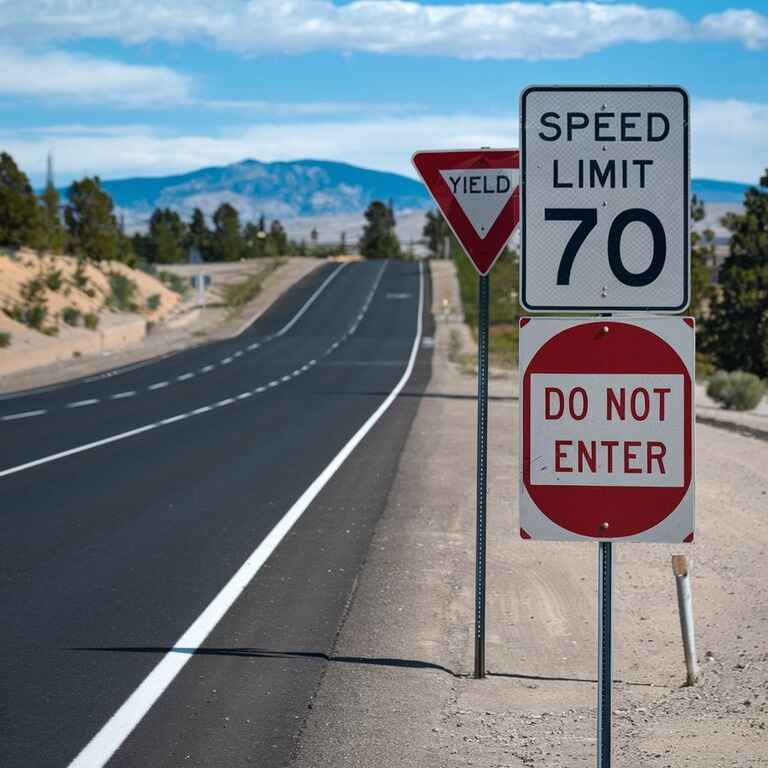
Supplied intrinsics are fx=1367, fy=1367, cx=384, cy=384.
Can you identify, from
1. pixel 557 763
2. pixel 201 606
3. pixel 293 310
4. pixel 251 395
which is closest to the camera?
pixel 557 763

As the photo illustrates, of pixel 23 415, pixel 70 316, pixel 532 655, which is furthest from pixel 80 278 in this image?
pixel 532 655

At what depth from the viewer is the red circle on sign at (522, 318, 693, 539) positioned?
193 inches

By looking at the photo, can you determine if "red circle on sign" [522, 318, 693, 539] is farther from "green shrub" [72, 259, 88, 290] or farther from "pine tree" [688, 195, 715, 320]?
"green shrub" [72, 259, 88, 290]

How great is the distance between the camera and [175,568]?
1049cm

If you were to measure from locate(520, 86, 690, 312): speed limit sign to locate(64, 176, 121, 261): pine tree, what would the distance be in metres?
66.3

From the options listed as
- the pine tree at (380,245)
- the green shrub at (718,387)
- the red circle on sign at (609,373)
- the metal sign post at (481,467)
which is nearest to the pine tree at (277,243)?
the pine tree at (380,245)

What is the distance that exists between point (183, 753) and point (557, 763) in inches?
66.1

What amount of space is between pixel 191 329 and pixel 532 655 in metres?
60.3

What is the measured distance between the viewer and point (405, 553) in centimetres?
1141

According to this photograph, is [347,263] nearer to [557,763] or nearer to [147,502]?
[147,502]

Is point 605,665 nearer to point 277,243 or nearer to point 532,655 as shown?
point 532,655

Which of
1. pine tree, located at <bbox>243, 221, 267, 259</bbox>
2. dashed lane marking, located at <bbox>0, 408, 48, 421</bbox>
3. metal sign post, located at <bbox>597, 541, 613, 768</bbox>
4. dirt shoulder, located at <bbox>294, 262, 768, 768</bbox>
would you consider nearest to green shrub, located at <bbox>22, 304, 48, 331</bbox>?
dashed lane marking, located at <bbox>0, 408, 48, 421</bbox>

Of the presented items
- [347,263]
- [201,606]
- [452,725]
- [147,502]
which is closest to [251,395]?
[147,502]

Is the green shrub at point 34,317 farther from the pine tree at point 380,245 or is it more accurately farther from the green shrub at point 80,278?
the pine tree at point 380,245
